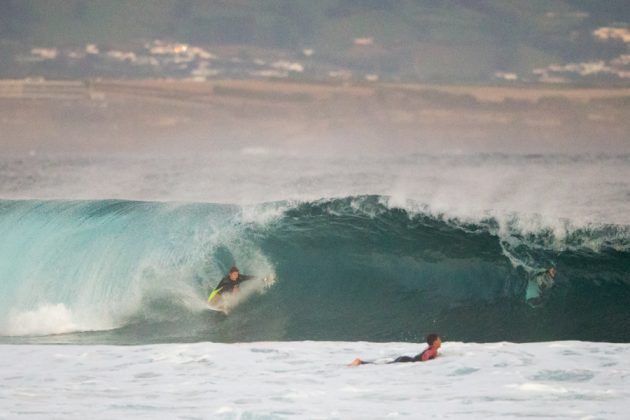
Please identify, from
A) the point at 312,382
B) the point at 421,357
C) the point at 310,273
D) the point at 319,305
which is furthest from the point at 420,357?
the point at 310,273

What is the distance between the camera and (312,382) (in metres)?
6.66

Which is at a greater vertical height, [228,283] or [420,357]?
[228,283]

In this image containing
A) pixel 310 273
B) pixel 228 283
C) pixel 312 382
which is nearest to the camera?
pixel 312 382

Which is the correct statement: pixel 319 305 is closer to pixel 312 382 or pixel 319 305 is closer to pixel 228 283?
pixel 228 283

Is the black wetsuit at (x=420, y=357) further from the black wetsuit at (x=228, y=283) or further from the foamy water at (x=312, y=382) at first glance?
the black wetsuit at (x=228, y=283)

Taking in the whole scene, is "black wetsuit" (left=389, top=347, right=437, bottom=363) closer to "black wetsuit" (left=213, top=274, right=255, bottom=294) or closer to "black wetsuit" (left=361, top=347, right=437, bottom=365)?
"black wetsuit" (left=361, top=347, right=437, bottom=365)

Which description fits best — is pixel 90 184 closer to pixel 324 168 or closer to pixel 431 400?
pixel 324 168

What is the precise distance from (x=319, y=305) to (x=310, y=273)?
37.8 inches

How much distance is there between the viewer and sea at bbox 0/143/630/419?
6152 mm

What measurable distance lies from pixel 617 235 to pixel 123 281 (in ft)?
23.9

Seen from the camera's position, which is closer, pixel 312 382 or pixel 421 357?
pixel 312 382

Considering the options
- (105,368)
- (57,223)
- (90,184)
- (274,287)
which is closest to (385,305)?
(274,287)

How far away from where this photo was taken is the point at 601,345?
767cm

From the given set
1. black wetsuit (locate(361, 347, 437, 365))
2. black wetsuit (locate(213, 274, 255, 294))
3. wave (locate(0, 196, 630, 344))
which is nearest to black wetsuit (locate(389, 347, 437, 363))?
black wetsuit (locate(361, 347, 437, 365))
